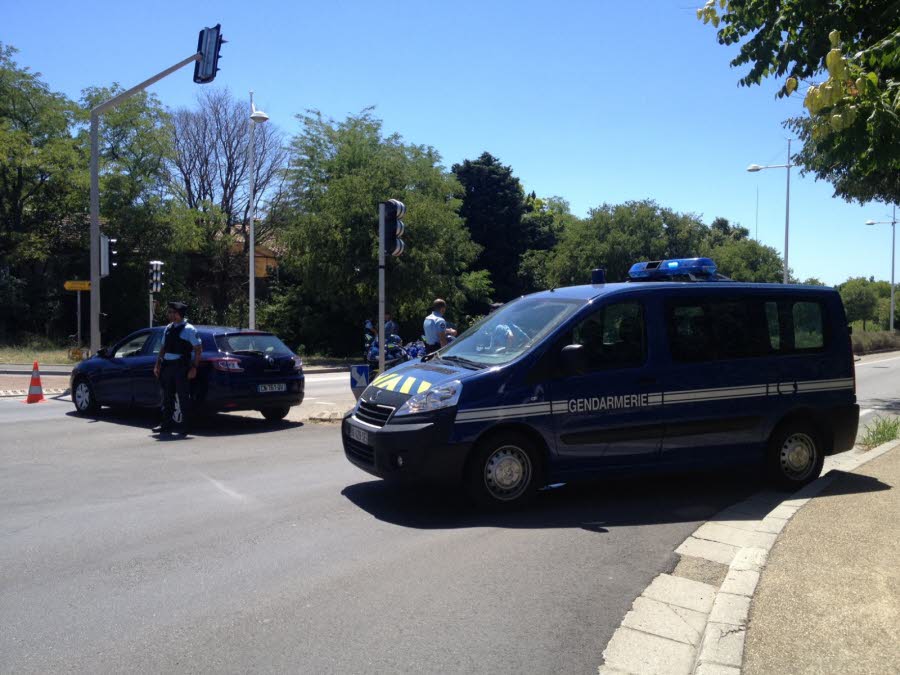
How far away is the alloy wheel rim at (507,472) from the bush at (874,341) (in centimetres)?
3907

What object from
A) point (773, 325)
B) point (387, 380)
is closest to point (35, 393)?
point (387, 380)

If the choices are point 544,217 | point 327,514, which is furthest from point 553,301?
point 544,217

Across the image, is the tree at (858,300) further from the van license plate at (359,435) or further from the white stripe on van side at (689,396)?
the van license plate at (359,435)

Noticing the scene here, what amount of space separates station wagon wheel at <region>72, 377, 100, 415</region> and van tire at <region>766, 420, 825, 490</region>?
32.9 ft

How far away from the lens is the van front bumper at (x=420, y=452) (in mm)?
6250

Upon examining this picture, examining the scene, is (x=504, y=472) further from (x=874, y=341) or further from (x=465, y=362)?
(x=874, y=341)

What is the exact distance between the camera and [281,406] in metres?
11.8

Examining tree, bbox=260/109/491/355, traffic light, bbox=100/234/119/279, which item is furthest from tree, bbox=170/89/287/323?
traffic light, bbox=100/234/119/279

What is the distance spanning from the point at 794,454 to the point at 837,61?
4897 mm

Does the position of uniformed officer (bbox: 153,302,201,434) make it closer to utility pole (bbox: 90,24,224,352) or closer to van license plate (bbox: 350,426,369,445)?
van license plate (bbox: 350,426,369,445)

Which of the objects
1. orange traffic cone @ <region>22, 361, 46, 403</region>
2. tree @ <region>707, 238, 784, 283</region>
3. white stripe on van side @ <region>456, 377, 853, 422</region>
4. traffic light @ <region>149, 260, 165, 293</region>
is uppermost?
tree @ <region>707, 238, 784, 283</region>

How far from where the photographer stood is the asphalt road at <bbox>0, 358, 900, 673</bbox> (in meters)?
3.96

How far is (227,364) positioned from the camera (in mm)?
10992

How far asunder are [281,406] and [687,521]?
6840mm
